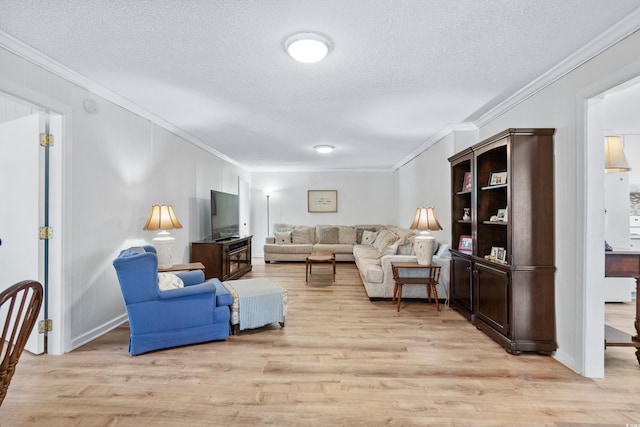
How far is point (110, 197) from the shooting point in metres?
3.35

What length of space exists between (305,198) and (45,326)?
6.62m

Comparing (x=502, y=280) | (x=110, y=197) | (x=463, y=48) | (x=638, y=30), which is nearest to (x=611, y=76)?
(x=638, y=30)

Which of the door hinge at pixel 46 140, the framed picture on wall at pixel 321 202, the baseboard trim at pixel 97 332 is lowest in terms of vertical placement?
the baseboard trim at pixel 97 332

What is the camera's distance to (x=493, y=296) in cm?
310

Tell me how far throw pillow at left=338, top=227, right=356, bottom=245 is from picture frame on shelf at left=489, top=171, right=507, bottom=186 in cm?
507

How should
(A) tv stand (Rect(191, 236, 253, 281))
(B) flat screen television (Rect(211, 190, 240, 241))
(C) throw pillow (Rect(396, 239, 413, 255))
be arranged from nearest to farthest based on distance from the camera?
1. (C) throw pillow (Rect(396, 239, 413, 255))
2. (A) tv stand (Rect(191, 236, 253, 281))
3. (B) flat screen television (Rect(211, 190, 240, 241))

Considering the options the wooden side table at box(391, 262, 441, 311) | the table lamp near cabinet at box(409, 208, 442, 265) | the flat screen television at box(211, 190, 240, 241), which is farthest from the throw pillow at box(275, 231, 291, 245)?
the table lamp near cabinet at box(409, 208, 442, 265)

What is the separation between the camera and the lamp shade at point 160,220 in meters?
3.74

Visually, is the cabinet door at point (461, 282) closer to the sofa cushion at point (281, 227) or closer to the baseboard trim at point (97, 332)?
the baseboard trim at point (97, 332)

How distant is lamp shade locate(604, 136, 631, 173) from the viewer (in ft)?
8.82

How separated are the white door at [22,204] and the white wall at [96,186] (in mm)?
170

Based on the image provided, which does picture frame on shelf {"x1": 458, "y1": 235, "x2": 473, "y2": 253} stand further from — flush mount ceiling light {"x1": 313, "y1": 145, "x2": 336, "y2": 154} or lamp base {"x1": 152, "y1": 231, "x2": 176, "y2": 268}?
lamp base {"x1": 152, "y1": 231, "x2": 176, "y2": 268}

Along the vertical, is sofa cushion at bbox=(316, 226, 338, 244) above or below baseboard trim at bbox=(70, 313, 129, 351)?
above

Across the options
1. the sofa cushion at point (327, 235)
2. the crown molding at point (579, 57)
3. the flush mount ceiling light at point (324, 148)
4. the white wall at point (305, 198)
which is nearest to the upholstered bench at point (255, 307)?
the flush mount ceiling light at point (324, 148)
